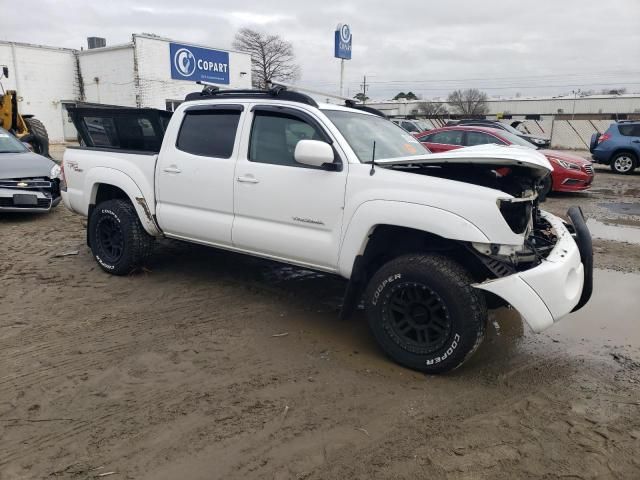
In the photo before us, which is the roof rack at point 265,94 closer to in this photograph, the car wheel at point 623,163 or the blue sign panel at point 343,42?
the blue sign panel at point 343,42

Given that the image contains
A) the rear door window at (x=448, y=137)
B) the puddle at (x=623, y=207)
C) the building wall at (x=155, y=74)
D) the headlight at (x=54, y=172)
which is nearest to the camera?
the headlight at (x=54, y=172)

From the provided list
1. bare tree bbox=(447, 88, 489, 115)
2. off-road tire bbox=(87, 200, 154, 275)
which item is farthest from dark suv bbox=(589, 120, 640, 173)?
bare tree bbox=(447, 88, 489, 115)

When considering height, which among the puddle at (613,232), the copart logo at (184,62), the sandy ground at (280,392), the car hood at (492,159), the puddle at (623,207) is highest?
the copart logo at (184,62)

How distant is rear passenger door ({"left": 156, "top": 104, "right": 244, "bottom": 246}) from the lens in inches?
185

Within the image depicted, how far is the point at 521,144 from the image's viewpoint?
40.0ft

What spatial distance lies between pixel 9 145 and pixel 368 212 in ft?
27.4

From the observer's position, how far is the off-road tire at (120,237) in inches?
217

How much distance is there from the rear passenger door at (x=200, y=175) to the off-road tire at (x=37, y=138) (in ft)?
32.0

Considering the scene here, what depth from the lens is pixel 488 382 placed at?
3.59 m

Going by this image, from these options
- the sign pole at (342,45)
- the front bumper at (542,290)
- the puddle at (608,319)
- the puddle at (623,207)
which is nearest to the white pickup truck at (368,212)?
the front bumper at (542,290)

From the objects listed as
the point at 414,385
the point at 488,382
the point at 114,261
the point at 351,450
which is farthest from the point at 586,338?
the point at 114,261

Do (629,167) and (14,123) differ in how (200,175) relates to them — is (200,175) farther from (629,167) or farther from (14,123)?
(629,167)

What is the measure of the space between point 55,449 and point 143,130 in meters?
3.77

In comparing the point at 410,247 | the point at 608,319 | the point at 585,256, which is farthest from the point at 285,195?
the point at 608,319
